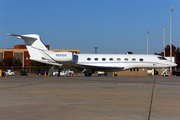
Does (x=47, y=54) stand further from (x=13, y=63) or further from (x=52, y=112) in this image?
(x=13, y=63)

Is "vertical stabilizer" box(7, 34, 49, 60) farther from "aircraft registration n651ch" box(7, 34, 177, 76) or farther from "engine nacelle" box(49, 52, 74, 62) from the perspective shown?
"engine nacelle" box(49, 52, 74, 62)

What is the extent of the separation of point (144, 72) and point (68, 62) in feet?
77.3

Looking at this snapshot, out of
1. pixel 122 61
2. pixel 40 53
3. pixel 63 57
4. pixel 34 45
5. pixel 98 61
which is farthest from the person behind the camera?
pixel 34 45

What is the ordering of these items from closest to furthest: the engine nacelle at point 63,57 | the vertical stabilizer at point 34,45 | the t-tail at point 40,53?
the engine nacelle at point 63,57 < the t-tail at point 40,53 < the vertical stabilizer at point 34,45

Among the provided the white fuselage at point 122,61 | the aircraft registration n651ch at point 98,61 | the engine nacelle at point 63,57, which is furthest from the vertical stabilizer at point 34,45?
the white fuselage at point 122,61

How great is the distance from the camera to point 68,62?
3531 centimetres

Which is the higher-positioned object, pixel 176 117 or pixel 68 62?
pixel 68 62

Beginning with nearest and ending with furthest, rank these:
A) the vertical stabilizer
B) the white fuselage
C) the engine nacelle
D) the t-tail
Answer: the engine nacelle → the t-tail → the white fuselage → the vertical stabilizer

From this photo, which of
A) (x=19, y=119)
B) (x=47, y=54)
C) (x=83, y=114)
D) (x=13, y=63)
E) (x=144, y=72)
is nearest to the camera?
(x=19, y=119)

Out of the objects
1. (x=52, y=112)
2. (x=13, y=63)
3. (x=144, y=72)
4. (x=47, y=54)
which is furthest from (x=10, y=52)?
(x=52, y=112)

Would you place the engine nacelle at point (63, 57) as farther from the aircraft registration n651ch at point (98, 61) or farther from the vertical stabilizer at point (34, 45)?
the vertical stabilizer at point (34, 45)

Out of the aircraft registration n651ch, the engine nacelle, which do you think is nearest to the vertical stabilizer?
the aircraft registration n651ch

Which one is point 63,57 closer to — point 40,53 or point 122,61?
point 40,53

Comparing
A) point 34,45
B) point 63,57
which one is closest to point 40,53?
point 34,45
